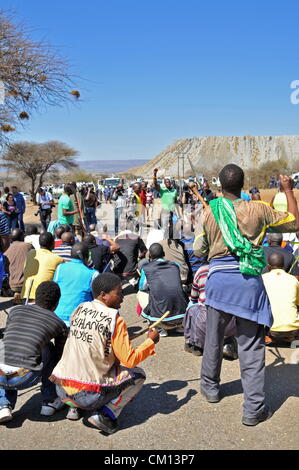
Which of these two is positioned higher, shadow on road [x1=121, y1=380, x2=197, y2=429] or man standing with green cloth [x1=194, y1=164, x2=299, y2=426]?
man standing with green cloth [x1=194, y1=164, x2=299, y2=426]

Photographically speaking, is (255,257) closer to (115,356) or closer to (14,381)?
(115,356)

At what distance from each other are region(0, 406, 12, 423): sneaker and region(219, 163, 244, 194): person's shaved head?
7.62 feet

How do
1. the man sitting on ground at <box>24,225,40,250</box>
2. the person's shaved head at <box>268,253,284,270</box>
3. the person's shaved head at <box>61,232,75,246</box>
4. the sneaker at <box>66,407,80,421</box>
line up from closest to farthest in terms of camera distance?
the sneaker at <box>66,407,80,421</box>, the person's shaved head at <box>268,253,284,270</box>, the person's shaved head at <box>61,232,75,246</box>, the man sitting on ground at <box>24,225,40,250</box>

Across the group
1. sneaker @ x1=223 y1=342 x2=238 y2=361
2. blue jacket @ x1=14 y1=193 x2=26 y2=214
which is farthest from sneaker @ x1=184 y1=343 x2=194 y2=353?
blue jacket @ x1=14 y1=193 x2=26 y2=214

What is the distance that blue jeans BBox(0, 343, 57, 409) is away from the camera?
350 cm

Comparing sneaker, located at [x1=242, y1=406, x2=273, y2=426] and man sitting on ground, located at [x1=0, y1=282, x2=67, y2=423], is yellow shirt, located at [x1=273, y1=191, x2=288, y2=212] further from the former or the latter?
man sitting on ground, located at [x1=0, y1=282, x2=67, y2=423]

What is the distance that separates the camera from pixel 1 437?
340cm

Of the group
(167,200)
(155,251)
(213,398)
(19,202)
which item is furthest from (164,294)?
(19,202)

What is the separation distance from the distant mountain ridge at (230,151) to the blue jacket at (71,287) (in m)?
140

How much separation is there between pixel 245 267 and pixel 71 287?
208 centimetres

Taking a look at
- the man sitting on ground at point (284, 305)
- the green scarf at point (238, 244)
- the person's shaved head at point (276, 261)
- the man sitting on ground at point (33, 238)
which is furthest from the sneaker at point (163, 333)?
the man sitting on ground at point (33, 238)

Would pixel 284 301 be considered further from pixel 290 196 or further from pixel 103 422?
pixel 103 422

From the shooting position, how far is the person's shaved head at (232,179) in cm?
354
